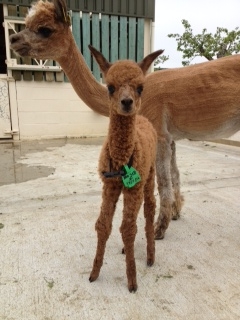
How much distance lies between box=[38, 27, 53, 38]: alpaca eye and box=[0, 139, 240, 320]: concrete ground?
78.5 inches

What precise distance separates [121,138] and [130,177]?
0.90 ft

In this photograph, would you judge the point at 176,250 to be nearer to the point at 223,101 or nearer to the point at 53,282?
the point at 53,282

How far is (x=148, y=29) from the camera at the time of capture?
32.7ft

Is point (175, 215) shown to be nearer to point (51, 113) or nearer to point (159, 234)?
point (159, 234)

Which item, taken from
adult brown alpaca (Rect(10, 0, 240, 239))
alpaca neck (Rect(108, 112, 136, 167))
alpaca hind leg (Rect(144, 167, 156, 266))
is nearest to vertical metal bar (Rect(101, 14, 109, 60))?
adult brown alpaca (Rect(10, 0, 240, 239))

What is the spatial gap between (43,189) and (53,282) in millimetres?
2407

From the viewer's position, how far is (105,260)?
8.38 feet

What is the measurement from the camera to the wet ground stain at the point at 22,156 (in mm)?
5215

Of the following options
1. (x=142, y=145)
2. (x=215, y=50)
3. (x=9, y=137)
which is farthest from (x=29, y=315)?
(x=215, y=50)

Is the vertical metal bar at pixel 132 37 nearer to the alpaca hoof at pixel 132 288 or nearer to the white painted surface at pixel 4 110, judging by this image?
the white painted surface at pixel 4 110

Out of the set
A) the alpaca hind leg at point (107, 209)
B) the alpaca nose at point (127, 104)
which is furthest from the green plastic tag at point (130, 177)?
the alpaca nose at point (127, 104)

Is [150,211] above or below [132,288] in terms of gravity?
above

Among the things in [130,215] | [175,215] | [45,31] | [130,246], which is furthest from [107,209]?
[45,31]

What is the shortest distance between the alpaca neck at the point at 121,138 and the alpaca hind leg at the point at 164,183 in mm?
916
